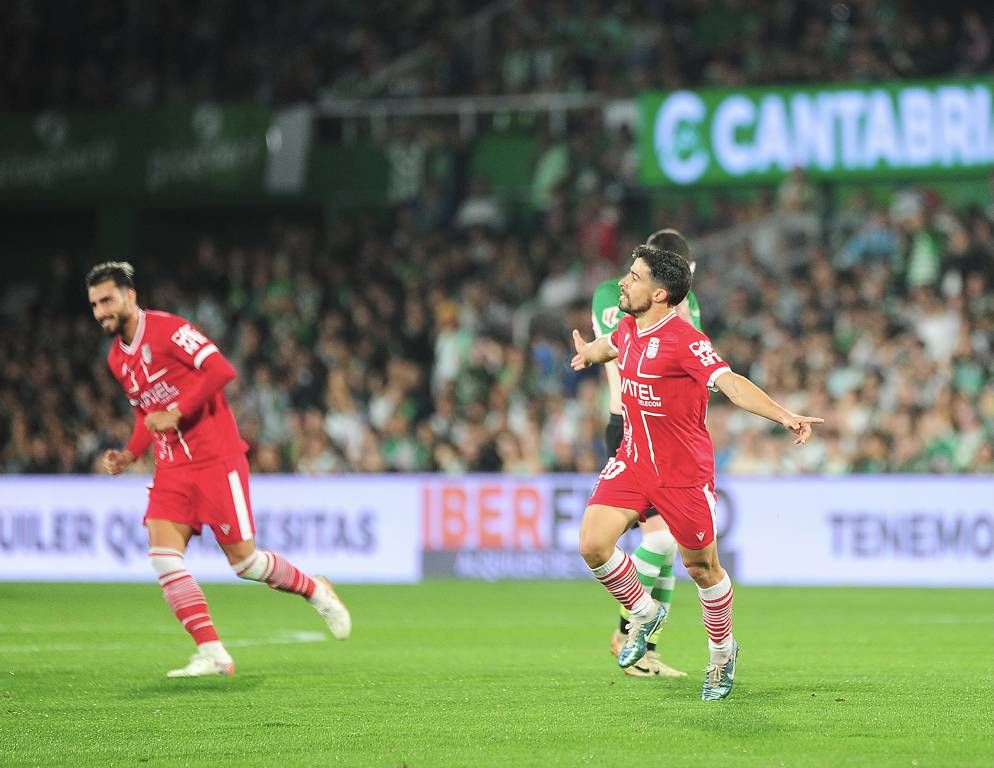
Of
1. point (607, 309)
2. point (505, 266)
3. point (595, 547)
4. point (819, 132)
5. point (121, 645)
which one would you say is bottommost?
point (121, 645)

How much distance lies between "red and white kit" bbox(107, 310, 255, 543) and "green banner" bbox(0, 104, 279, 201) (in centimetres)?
1654

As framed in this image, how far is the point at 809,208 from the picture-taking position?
75.7 feet

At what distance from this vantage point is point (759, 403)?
777 cm

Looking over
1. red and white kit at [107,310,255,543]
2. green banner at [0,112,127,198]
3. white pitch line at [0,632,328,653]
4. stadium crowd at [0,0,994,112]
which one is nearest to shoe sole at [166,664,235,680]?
red and white kit at [107,310,255,543]

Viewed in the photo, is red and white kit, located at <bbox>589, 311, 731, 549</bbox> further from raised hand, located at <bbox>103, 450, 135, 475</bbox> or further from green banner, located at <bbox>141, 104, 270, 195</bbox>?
green banner, located at <bbox>141, 104, 270, 195</bbox>

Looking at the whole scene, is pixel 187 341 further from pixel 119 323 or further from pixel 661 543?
pixel 661 543

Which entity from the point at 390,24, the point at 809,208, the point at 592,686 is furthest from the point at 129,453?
the point at 390,24

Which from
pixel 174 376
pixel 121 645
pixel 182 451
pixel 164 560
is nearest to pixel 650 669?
pixel 164 560

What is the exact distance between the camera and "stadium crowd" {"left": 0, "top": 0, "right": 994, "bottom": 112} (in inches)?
954

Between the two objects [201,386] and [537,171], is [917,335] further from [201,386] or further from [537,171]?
[201,386]

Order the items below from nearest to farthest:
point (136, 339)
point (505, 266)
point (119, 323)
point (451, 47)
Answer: point (119, 323), point (136, 339), point (505, 266), point (451, 47)

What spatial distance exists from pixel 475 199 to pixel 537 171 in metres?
1.00

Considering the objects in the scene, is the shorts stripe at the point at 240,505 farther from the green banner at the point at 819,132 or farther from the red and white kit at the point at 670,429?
the green banner at the point at 819,132

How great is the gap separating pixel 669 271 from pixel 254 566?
3.24 m
